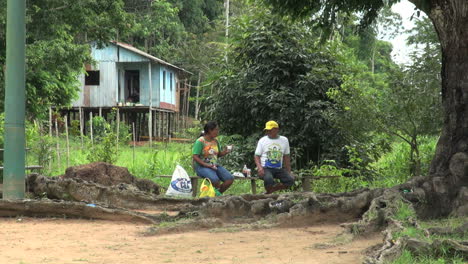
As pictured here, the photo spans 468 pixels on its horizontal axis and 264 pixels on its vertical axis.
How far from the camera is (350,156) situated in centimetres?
1318

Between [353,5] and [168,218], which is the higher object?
[353,5]

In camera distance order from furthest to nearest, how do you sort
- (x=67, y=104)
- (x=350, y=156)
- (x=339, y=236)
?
1. (x=67, y=104)
2. (x=350, y=156)
3. (x=339, y=236)

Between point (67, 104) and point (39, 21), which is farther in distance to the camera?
point (67, 104)

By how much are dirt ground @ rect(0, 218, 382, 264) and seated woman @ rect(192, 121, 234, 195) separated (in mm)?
2206

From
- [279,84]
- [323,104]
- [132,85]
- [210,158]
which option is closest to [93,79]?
[132,85]

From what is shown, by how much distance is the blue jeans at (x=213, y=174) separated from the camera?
9742mm

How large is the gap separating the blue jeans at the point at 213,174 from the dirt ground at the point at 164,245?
7.20ft

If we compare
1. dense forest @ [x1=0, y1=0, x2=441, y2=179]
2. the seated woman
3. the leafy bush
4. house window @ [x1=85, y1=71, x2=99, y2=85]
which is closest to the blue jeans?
the seated woman

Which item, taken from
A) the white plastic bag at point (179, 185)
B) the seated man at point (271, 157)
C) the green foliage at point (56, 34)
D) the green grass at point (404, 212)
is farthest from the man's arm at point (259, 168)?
the green foliage at point (56, 34)

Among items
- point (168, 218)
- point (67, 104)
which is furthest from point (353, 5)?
point (67, 104)

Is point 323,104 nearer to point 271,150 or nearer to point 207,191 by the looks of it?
point 271,150

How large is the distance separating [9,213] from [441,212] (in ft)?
18.6

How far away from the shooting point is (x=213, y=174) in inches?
385

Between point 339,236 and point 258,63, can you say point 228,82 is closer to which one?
point 258,63
